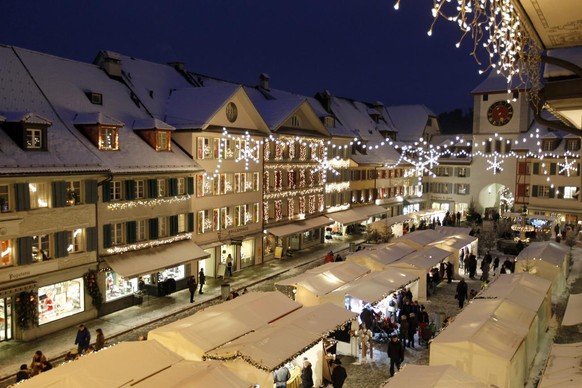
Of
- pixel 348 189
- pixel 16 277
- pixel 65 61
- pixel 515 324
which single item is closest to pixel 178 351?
pixel 16 277

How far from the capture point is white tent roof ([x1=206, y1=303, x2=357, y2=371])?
45.1 ft

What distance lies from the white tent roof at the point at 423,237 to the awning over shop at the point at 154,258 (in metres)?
12.2

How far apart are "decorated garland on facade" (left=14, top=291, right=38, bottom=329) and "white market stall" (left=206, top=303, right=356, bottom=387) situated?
988cm

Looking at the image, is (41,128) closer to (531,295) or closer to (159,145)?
(159,145)

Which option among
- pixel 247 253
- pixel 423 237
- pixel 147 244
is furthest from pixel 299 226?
pixel 147 244

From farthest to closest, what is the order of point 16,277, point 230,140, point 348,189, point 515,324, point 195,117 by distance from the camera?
point 348,189 → point 230,140 → point 195,117 → point 16,277 → point 515,324

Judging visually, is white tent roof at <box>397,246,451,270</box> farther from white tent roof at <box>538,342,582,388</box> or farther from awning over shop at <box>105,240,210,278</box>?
white tent roof at <box>538,342,582,388</box>

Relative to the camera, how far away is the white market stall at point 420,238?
31.1m

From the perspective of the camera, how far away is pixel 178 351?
14617mm

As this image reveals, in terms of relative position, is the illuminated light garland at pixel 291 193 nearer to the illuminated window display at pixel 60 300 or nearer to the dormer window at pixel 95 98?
the dormer window at pixel 95 98

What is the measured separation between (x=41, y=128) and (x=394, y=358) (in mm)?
16328

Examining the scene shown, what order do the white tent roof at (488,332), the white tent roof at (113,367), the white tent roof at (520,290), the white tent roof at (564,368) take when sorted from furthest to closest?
the white tent roof at (520,290) → the white tent roof at (488,332) → the white tent roof at (564,368) → the white tent roof at (113,367)

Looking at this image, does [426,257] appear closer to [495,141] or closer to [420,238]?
[420,238]

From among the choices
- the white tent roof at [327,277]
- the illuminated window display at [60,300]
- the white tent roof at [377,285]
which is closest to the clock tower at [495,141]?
the white tent roof at [377,285]
